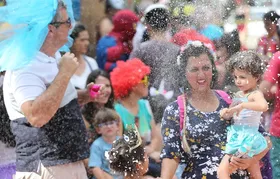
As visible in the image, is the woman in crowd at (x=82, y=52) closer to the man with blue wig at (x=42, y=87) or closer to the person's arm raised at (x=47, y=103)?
the man with blue wig at (x=42, y=87)

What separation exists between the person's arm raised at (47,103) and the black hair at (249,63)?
107 centimetres

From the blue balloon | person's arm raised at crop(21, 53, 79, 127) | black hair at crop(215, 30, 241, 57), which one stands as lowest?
person's arm raised at crop(21, 53, 79, 127)

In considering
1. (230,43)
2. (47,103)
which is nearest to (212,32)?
(230,43)

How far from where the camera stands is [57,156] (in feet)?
16.0

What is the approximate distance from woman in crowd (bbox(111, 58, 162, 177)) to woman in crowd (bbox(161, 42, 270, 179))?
5.48 ft

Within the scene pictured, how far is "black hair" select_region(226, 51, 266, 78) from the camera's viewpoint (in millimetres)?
4909

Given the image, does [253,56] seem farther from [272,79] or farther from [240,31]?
[240,31]

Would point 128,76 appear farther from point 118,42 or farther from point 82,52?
point 118,42

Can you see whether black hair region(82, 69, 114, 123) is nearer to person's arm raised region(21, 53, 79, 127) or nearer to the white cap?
the white cap

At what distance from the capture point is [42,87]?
15.6ft

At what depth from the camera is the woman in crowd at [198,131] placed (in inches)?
191

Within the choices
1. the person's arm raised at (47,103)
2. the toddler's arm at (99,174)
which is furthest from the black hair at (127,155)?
the toddler's arm at (99,174)

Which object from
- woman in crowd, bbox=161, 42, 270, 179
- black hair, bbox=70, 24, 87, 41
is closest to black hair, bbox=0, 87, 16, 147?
Result: woman in crowd, bbox=161, 42, 270, 179

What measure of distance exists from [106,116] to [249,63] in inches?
73.1
